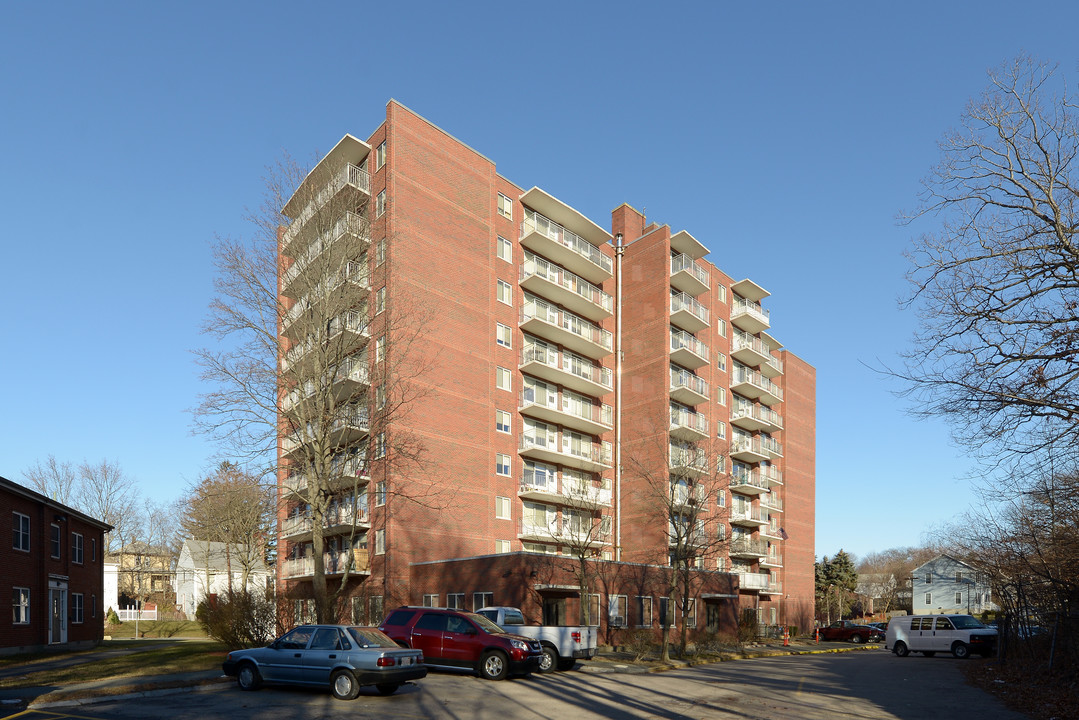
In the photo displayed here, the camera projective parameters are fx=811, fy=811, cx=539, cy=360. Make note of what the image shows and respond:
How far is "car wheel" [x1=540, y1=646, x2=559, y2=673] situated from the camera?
23797mm

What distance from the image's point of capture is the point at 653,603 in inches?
1677

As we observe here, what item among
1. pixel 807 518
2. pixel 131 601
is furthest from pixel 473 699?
pixel 131 601

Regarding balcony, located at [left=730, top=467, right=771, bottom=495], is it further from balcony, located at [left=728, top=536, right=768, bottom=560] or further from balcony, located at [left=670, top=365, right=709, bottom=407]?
balcony, located at [left=670, top=365, right=709, bottom=407]

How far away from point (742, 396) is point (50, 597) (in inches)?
1948

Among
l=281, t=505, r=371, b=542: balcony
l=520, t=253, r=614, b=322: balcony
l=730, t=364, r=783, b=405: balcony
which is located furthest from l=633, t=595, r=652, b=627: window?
l=730, t=364, r=783, b=405: balcony

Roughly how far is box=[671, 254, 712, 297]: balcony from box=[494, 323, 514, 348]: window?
14.3m

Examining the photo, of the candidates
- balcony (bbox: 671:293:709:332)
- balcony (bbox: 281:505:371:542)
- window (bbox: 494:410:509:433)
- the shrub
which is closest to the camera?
the shrub

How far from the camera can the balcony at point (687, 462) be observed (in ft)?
142

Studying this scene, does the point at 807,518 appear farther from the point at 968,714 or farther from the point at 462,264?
the point at 968,714

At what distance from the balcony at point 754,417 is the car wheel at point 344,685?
49452 millimetres

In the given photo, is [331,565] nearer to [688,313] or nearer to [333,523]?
[333,523]

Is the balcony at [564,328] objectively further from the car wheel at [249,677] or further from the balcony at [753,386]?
the car wheel at [249,677]

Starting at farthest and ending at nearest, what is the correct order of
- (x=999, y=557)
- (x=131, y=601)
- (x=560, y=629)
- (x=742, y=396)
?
(x=131, y=601), (x=742, y=396), (x=999, y=557), (x=560, y=629)

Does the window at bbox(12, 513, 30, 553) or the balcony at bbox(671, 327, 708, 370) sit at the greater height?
the balcony at bbox(671, 327, 708, 370)
